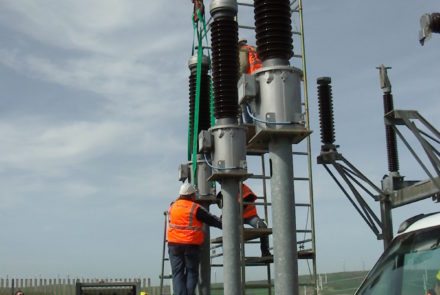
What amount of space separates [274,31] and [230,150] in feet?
8.15

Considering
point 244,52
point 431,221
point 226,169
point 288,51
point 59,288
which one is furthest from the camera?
point 59,288

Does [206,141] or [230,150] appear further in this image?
[206,141]

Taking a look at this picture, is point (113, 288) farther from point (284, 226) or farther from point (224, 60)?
point (284, 226)

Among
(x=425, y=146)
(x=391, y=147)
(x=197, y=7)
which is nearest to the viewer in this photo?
(x=425, y=146)

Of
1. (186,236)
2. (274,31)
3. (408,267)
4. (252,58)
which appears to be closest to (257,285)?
(186,236)

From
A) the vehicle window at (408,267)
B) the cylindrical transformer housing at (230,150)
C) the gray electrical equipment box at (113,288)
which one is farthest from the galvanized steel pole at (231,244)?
the vehicle window at (408,267)

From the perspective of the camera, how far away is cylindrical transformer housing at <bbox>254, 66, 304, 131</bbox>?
238 inches

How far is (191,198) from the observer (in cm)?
945

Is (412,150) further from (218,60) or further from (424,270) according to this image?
(424,270)

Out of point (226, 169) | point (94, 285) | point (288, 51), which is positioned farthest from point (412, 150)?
point (94, 285)

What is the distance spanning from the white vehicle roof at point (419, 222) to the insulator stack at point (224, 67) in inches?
173

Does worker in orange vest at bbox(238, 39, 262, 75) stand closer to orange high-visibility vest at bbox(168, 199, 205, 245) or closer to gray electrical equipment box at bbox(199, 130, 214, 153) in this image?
gray electrical equipment box at bbox(199, 130, 214, 153)

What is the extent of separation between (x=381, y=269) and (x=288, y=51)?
275 centimetres

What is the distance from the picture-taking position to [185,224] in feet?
30.1
